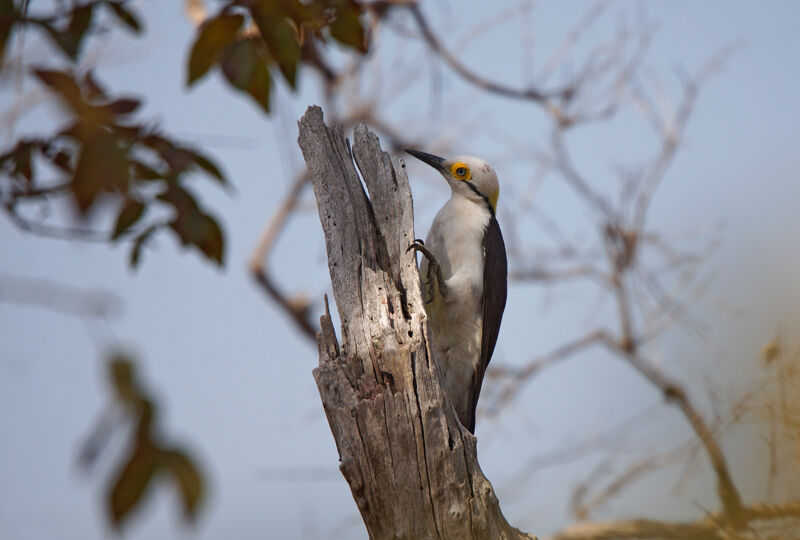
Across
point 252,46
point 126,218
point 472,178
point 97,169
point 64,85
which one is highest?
point 472,178

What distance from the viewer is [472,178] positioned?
4820 millimetres

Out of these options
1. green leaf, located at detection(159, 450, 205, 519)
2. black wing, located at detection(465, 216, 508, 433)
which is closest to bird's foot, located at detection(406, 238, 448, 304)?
black wing, located at detection(465, 216, 508, 433)

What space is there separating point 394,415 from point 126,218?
1.36 meters

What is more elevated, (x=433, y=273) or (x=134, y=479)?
(x=433, y=273)

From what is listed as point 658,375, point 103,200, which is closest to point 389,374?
point 103,200

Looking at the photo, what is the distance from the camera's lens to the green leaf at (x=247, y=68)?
2410 mm

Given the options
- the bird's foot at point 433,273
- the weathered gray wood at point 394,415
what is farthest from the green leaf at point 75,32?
the bird's foot at point 433,273

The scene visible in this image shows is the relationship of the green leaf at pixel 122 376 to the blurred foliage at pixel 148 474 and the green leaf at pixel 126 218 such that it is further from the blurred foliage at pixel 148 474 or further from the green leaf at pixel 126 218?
the green leaf at pixel 126 218

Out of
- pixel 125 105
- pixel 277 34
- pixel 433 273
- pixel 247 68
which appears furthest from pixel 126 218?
pixel 433 273

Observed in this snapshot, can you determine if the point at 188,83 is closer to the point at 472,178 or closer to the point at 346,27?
the point at 346,27

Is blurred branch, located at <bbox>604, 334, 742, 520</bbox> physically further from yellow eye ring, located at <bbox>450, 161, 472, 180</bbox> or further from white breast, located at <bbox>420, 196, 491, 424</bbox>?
yellow eye ring, located at <bbox>450, 161, 472, 180</bbox>

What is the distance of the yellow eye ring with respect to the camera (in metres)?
4.84

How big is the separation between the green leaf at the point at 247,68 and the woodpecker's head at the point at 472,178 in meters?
2.50

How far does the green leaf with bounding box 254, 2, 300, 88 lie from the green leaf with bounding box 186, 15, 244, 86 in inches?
3.4
